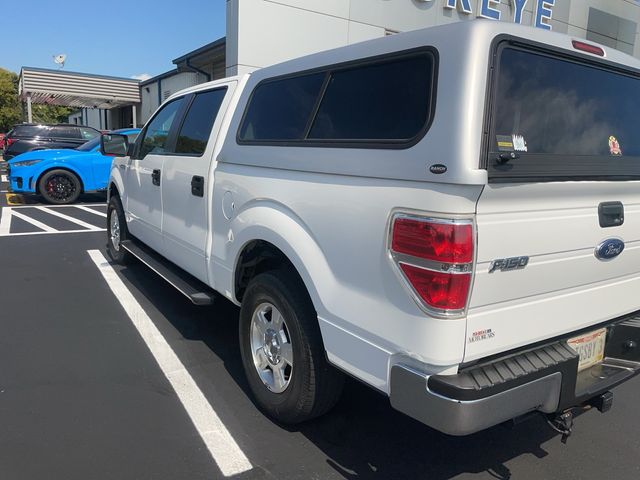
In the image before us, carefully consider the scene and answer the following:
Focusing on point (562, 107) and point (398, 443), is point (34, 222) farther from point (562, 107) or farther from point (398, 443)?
point (562, 107)

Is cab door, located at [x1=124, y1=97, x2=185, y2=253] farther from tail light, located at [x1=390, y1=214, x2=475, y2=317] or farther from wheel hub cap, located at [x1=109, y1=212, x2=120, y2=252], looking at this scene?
tail light, located at [x1=390, y1=214, x2=475, y2=317]

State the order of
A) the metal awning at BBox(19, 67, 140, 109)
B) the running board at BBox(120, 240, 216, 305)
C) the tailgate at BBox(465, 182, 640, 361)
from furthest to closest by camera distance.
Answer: the metal awning at BBox(19, 67, 140, 109), the running board at BBox(120, 240, 216, 305), the tailgate at BBox(465, 182, 640, 361)

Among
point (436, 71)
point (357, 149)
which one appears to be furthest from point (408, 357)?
point (436, 71)

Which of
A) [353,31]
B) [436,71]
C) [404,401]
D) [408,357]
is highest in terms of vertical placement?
[353,31]

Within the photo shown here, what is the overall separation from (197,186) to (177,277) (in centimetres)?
90

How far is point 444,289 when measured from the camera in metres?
1.99

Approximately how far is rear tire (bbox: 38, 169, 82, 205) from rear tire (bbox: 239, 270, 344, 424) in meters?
9.72

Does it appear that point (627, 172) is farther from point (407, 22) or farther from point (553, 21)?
point (553, 21)

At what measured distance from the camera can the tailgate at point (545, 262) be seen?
205 cm

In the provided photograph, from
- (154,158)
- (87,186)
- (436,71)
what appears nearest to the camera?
(436,71)

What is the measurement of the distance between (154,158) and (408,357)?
3430 millimetres

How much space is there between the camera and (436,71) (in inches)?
82.8

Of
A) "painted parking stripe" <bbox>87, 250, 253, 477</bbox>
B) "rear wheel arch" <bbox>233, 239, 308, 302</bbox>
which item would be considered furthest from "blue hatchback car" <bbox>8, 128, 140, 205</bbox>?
"rear wheel arch" <bbox>233, 239, 308, 302</bbox>

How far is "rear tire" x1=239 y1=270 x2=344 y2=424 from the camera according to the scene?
2691mm
